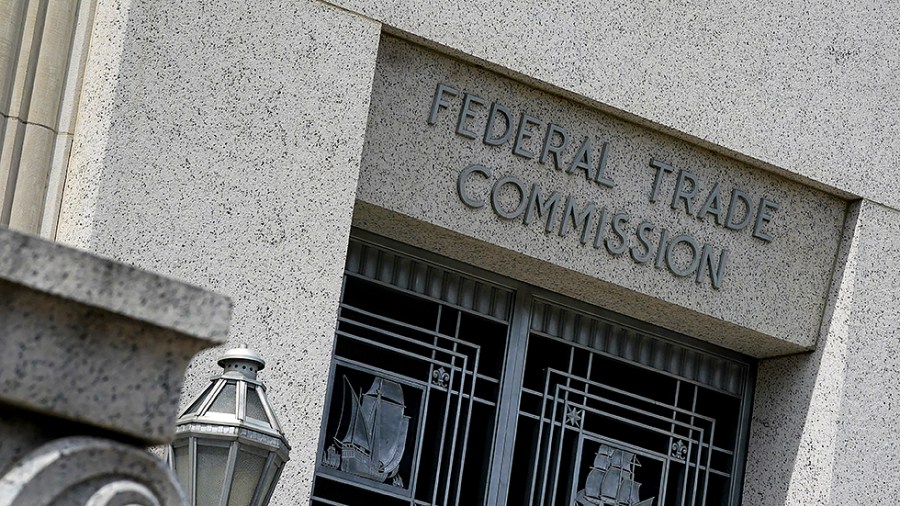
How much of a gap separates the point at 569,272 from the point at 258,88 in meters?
1.83

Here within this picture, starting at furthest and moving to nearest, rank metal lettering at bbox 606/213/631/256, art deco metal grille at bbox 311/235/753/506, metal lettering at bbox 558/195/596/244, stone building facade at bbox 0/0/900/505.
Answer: metal lettering at bbox 606/213/631/256
metal lettering at bbox 558/195/596/244
art deco metal grille at bbox 311/235/753/506
stone building facade at bbox 0/0/900/505

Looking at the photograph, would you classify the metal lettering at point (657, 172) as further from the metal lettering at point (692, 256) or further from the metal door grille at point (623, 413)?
the metal door grille at point (623, 413)

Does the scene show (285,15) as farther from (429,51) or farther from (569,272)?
(569,272)

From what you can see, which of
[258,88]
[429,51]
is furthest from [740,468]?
[258,88]

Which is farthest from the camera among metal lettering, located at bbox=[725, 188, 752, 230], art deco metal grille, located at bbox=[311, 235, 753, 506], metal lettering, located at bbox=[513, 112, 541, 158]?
metal lettering, located at bbox=[725, 188, 752, 230]

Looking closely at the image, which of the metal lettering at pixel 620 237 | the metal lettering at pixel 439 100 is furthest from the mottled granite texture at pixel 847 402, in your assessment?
the metal lettering at pixel 439 100

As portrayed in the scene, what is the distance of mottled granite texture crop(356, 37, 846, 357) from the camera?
276 inches

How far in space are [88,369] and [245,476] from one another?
2.17 m

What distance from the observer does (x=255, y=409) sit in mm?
4703

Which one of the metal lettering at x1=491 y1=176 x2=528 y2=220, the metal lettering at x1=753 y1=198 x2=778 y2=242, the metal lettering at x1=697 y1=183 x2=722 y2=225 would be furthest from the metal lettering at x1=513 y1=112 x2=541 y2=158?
the metal lettering at x1=753 y1=198 x2=778 y2=242

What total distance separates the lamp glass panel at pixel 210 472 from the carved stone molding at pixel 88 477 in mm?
2003

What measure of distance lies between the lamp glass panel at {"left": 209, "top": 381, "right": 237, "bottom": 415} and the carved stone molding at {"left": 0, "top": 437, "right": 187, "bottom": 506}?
6.79 ft

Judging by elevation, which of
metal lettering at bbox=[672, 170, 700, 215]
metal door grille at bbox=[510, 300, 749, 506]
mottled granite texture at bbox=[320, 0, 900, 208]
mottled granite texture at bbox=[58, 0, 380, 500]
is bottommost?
metal door grille at bbox=[510, 300, 749, 506]

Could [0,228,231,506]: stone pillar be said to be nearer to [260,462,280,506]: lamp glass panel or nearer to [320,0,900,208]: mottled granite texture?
[260,462,280,506]: lamp glass panel
